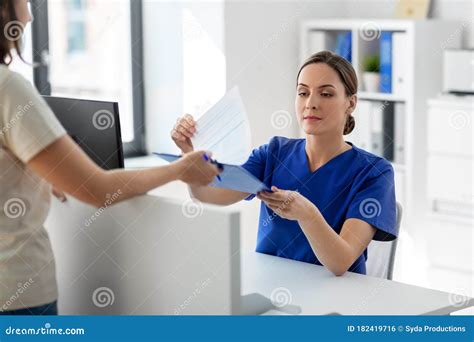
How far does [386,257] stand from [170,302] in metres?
0.79

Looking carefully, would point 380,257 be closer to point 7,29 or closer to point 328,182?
point 328,182

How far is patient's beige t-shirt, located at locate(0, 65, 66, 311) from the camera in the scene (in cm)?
139

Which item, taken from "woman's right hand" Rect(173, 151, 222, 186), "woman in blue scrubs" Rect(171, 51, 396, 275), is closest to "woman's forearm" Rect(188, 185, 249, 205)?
"woman in blue scrubs" Rect(171, 51, 396, 275)

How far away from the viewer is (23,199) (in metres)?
1.48

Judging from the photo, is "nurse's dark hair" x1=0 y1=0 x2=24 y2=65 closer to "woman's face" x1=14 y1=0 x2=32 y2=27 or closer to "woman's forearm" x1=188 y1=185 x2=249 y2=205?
"woman's face" x1=14 y1=0 x2=32 y2=27

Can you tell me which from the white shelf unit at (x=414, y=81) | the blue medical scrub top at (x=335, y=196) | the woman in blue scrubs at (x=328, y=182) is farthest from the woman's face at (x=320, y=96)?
the white shelf unit at (x=414, y=81)

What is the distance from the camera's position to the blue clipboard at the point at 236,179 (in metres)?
1.53

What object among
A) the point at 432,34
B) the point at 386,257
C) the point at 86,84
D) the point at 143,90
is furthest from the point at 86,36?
the point at 386,257

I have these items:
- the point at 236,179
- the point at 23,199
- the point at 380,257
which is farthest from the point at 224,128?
the point at 380,257

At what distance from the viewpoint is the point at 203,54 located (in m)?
3.63

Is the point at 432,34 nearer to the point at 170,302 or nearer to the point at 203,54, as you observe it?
the point at 203,54

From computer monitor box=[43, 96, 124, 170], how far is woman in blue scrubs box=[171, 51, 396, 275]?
0.85 ft

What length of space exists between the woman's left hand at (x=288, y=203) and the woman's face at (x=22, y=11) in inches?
22.0

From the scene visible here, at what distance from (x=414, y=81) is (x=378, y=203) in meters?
1.65
